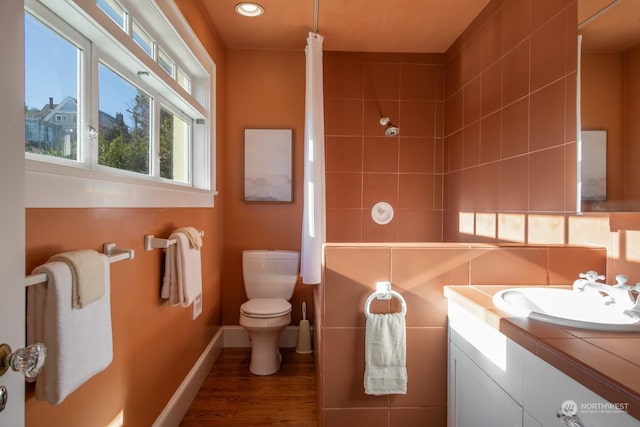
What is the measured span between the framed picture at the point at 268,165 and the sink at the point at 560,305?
1.85 meters

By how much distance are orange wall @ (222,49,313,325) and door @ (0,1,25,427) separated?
2.15 meters

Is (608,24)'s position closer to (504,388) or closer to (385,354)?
(504,388)

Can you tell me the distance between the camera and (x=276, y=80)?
2.76 meters

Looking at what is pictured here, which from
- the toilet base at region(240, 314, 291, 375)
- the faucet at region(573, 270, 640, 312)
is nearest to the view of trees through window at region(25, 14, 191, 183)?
the toilet base at region(240, 314, 291, 375)

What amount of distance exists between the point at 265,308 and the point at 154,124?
1.37m

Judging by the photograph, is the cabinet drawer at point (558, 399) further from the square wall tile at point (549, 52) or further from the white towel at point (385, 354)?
the square wall tile at point (549, 52)

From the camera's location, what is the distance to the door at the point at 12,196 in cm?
56

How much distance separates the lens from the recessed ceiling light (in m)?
2.18

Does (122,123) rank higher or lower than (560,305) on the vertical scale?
higher

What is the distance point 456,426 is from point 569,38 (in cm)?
181

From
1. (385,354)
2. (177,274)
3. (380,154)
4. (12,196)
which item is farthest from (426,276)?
(380,154)

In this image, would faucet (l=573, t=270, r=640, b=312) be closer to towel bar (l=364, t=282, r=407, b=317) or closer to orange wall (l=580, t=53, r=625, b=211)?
orange wall (l=580, t=53, r=625, b=211)

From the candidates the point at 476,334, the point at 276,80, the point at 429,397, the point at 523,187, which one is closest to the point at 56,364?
the point at 476,334

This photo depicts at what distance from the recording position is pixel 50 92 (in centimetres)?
100
